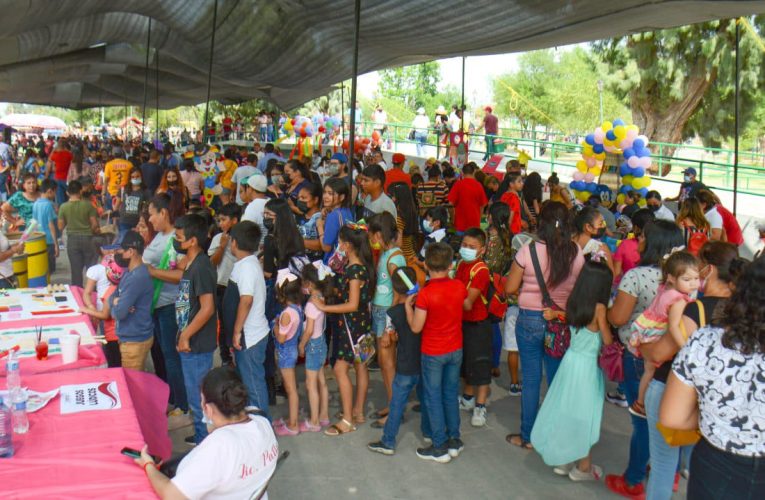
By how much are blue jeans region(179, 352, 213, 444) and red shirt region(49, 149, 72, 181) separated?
1017 cm

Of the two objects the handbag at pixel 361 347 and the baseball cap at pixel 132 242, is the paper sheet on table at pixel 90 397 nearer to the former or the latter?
the baseball cap at pixel 132 242

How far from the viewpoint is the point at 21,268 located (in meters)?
6.92

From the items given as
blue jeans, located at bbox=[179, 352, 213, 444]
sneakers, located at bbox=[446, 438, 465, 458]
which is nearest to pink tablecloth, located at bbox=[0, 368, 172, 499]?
blue jeans, located at bbox=[179, 352, 213, 444]

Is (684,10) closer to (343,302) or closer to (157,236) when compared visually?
(343,302)

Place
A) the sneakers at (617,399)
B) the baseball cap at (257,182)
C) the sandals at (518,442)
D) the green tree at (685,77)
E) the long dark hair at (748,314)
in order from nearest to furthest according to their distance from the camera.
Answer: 1. the long dark hair at (748,314)
2. the sandals at (518,442)
3. the sneakers at (617,399)
4. the baseball cap at (257,182)
5. the green tree at (685,77)

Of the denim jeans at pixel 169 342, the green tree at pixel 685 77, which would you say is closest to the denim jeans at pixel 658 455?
the denim jeans at pixel 169 342

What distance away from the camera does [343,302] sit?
4742 millimetres

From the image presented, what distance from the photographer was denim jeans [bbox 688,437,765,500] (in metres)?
2.40

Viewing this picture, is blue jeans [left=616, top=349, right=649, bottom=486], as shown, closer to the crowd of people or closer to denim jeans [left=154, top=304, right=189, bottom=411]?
the crowd of people

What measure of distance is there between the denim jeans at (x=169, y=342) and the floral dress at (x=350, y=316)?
1160mm

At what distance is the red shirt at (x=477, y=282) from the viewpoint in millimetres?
4578

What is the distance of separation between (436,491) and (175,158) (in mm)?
10476

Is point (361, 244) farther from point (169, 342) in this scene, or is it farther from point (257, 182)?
point (257, 182)

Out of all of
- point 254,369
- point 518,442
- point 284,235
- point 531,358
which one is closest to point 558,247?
point 531,358
